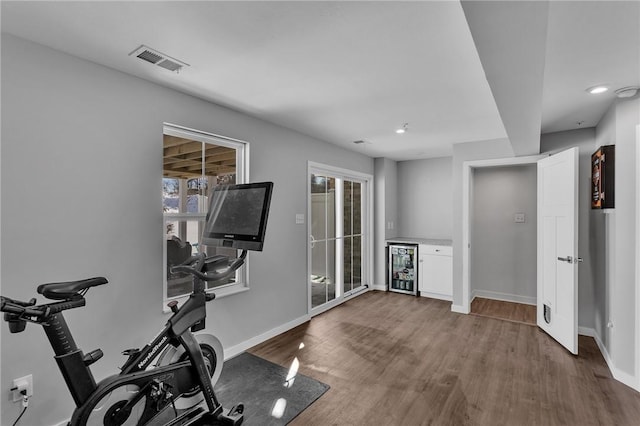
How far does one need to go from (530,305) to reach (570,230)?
215 centimetres

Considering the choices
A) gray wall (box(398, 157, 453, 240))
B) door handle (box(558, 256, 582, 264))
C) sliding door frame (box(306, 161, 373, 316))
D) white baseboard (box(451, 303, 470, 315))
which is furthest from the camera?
gray wall (box(398, 157, 453, 240))

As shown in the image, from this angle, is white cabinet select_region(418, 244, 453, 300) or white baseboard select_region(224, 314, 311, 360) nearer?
white baseboard select_region(224, 314, 311, 360)

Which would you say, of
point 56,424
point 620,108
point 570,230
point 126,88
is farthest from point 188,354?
point 620,108

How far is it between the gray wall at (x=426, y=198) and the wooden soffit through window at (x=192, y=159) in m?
3.86

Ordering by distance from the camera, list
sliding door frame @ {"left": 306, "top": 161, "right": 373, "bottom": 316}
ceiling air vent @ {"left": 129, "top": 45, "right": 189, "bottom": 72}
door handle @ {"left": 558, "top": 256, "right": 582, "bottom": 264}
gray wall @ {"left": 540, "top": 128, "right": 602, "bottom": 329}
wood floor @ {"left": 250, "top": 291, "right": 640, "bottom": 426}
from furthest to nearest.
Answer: sliding door frame @ {"left": 306, "top": 161, "right": 373, "bottom": 316}, gray wall @ {"left": 540, "top": 128, "right": 602, "bottom": 329}, door handle @ {"left": 558, "top": 256, "right": 582, "bottom": 264}, wood floor @ {"left": 250, "top": 291, "right": 640, "bottom": 426}, ceiling air vent @ {"left": 129, "top": 45, "right": 189, "bottom": 72}

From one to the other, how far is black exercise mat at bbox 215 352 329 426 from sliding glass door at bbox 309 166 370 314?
1.43 m

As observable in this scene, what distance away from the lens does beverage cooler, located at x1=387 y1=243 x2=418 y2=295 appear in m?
5.29

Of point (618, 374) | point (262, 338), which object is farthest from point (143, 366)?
point (618, 374)

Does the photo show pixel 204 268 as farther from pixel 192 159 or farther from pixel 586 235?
pixel 586 235

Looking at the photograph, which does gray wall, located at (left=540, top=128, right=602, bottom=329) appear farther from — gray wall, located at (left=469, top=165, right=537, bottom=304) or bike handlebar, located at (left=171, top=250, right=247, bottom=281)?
bike handlebar, located at (left=171, top=250, right=247, bottom=281)

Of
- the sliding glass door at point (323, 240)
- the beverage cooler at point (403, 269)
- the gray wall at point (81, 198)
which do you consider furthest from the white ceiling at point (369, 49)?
the beverage cooler at point (403, 269)

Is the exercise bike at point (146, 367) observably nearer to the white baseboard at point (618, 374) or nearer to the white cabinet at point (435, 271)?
the white baseboard at point (618, 374)

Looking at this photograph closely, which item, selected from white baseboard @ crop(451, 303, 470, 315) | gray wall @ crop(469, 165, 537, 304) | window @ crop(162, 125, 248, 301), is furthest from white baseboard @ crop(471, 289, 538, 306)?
window @ crop(162, 125, 248, 301)

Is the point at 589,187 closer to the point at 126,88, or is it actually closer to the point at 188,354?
the point at 188,354
